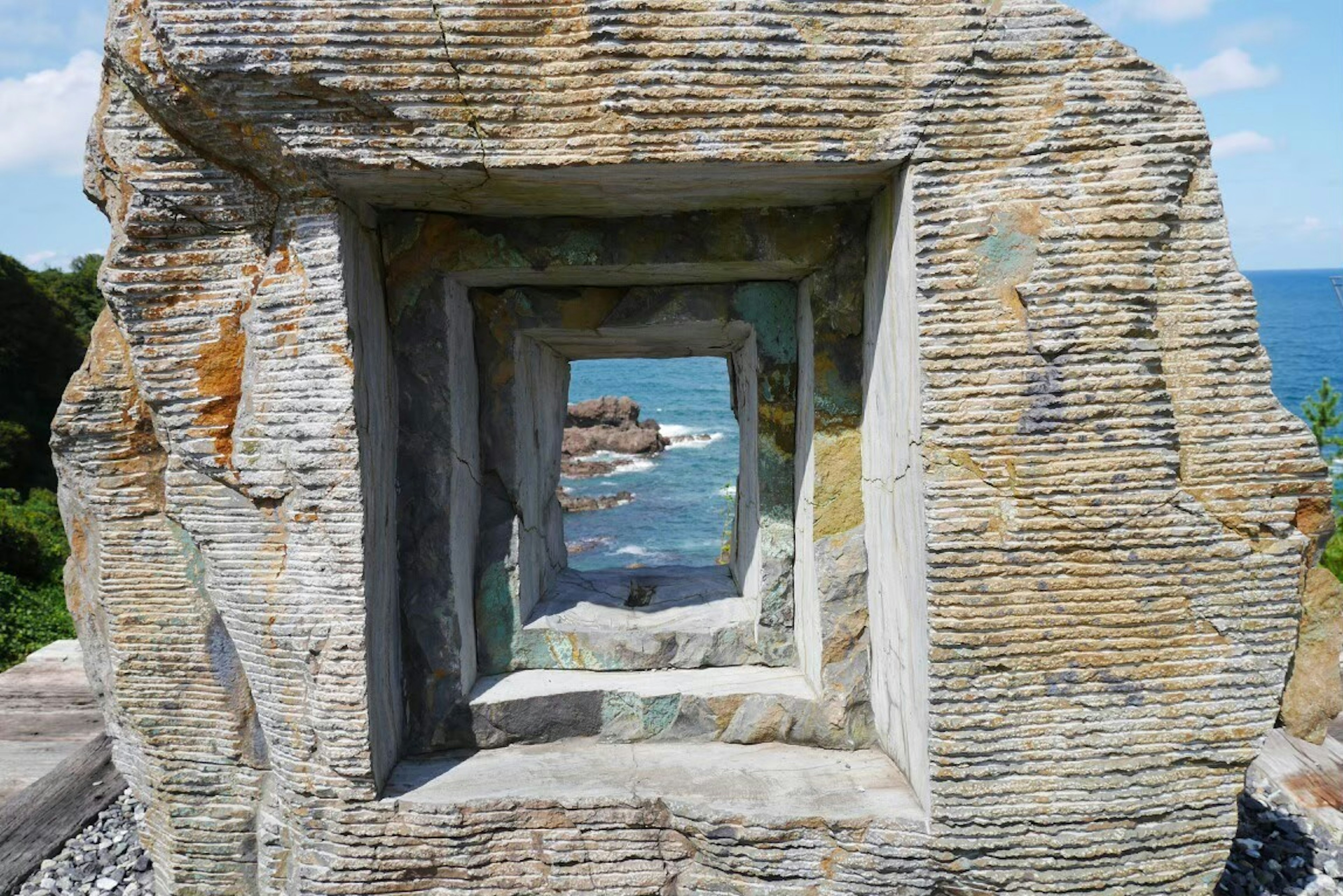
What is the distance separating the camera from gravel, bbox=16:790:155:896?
3.82 metres

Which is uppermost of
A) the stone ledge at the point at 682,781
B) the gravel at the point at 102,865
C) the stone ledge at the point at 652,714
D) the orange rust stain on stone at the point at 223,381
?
the orange rust stain on stone at the point at 223,381

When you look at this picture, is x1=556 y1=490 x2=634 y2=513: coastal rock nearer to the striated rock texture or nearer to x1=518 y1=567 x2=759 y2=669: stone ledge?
x1=518 y1=567 x2=759 y2=669: stone ledge

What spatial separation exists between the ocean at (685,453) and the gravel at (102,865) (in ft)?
7.99

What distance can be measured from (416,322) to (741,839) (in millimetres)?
1913

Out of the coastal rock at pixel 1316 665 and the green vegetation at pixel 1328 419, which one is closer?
the coastal rock at pixel 1316 665

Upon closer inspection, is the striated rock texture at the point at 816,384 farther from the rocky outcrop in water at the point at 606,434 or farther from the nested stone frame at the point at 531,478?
the rocky outcrop in water at the point at 606,434

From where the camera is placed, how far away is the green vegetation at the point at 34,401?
30.6 ft

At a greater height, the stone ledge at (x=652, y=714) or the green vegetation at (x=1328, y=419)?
the green vegetation at (x=1328, y=419)

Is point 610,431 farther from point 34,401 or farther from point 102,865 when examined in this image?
point 102,865

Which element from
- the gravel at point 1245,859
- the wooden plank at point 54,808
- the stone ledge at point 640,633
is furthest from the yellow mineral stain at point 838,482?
the wooden plank at point 54,808

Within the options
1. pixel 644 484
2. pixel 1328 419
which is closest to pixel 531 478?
pixel 1328 419

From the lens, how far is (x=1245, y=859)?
3.68m

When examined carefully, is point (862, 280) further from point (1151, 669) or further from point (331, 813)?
point (331, 813)

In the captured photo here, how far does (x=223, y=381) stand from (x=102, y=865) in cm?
244
